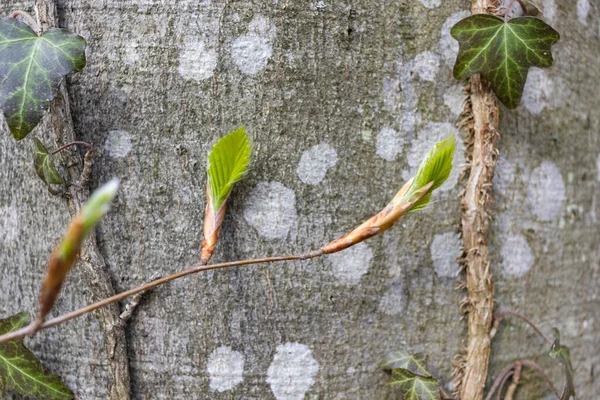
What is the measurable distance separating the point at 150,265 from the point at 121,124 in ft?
0.76

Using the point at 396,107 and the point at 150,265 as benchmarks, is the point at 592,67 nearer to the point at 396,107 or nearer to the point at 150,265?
the point at 396,107

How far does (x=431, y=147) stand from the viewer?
0.91m

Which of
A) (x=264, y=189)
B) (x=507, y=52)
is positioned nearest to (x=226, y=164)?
(x=264, y=189)

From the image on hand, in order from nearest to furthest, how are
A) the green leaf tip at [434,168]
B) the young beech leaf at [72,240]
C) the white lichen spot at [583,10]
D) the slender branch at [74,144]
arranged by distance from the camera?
the young beech leaf at [72,240] → the green leaf tip at [434,168] → the slender branch at [74,144] → the white lichen spot at [583,10]

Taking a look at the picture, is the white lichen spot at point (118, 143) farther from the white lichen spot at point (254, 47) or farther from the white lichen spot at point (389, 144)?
the white lichen spot at point (389, 144)

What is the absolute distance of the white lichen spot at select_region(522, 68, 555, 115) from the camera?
0.97 m

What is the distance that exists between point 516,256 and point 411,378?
30 cm

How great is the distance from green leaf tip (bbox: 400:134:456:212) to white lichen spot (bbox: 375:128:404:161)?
0.48 feet

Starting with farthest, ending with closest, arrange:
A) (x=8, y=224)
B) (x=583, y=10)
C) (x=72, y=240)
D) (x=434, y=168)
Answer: (x=583, y=10)
(x=8, y=224)
(x=434, y=168)
(x=72, y=240)

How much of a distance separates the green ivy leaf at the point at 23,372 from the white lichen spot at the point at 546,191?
868 mm

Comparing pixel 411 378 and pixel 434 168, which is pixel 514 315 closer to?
pixel 411 378

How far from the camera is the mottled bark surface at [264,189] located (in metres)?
0.86

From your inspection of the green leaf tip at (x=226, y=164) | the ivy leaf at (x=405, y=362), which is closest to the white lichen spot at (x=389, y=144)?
the green leaf tip at (x=226, y=164)

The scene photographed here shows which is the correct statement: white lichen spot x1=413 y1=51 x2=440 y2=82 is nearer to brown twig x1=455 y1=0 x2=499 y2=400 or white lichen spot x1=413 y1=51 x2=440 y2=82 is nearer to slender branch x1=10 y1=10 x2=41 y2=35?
brown twig x1=455 y1=0 x2=499 y2=400
